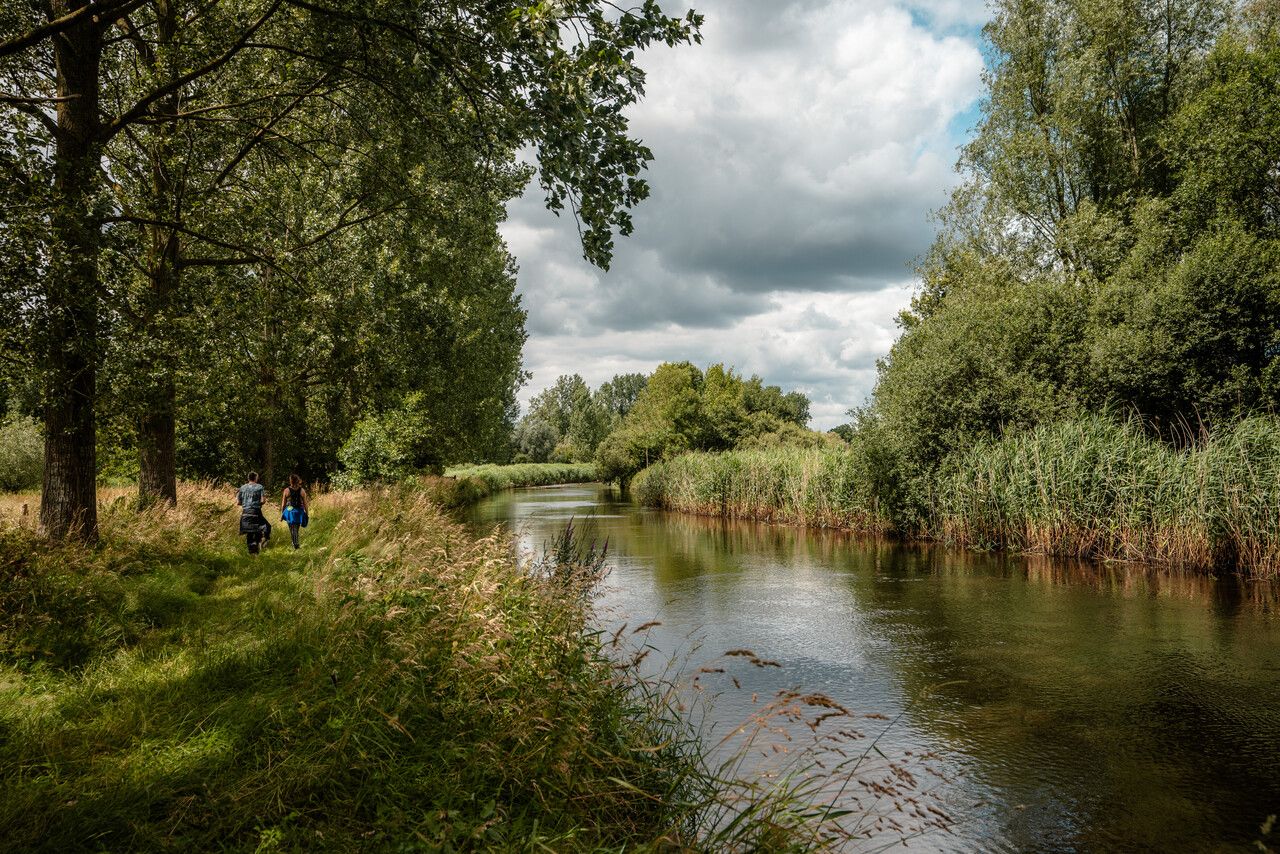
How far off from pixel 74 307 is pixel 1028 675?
12335 mm

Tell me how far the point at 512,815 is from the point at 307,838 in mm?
1116

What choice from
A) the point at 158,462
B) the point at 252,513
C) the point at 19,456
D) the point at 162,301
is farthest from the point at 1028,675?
the point at 19,456

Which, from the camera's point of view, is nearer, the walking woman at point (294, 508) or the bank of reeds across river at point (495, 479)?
the walking woman at point (294, 508)

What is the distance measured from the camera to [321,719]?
4.67 metres

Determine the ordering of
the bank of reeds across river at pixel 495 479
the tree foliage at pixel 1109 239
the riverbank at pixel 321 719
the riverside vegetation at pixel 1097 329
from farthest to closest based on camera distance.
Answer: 1. the bank of reeds across river at pixel 495 479
2. the tree foliage at pixel 1109 239
3. the riverside vegetation at pixel 1097 329
4. the riverbank at pixel 321 719

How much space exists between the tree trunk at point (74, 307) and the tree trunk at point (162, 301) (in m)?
0.89

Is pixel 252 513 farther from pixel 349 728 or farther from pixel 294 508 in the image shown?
pixel 349 728

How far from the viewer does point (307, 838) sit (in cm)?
336

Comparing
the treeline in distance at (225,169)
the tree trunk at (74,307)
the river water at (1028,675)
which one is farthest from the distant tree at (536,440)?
the tree trunk at (74,307)

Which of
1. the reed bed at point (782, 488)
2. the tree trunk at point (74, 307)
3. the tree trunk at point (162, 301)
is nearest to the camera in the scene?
the tree trunk at point (74, 307)

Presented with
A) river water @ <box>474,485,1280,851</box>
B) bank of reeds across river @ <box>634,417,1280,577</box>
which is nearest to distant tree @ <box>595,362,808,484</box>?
bank of reeds across river @ <box>634,417,1280,577</box>

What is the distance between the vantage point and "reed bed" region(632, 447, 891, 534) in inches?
918

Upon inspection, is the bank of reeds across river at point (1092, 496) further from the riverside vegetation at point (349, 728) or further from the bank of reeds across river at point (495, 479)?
the bank of reeds across river at point (495, 479)

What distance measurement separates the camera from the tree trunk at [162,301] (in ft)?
29.2
